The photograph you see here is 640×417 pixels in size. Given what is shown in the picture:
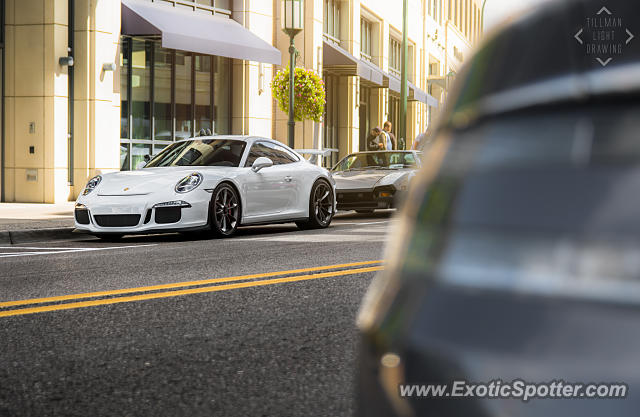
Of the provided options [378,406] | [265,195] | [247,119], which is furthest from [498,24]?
[247,119]

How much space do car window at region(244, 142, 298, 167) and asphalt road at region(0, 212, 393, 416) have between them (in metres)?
3.24

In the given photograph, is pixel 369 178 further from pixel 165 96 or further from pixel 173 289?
pixel 173 289

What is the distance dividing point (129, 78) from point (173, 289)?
1517 cm

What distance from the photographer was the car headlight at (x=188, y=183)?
10953 millimetres

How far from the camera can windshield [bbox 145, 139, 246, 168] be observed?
12.0 m

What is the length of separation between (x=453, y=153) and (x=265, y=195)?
11.0 metres

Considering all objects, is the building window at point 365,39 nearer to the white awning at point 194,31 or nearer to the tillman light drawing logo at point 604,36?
the white awning at point 194,31

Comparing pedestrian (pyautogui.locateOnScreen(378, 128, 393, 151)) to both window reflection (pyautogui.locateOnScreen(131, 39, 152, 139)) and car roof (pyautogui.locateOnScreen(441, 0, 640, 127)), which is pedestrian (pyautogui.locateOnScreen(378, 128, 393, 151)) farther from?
car roof (pyautogui.locateOnScreen(441, 0, 640, 127))

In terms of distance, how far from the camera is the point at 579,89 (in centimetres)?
105

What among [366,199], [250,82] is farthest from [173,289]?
[250,82]

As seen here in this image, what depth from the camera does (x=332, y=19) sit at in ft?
106

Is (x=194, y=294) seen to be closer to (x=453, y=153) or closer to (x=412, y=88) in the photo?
(x=453, y=153)

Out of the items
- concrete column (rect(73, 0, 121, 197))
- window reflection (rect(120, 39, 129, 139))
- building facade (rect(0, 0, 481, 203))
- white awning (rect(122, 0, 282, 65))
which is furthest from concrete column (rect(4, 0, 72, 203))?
window reflection (rect(120, 39, 129, 139))

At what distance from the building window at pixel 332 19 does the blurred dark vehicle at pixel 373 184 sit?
50.9ft
